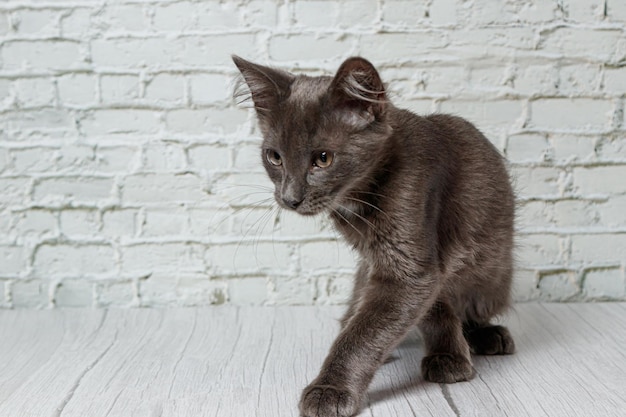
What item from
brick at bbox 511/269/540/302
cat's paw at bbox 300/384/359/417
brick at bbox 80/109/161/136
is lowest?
brick at bbox 511/269/540/302

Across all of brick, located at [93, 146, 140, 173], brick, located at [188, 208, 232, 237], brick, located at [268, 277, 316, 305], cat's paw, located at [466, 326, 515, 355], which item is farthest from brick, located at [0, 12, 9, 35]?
cat's paw, located at [466, 326, 515, 355]

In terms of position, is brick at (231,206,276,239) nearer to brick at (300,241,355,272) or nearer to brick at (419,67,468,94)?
brick at (300,241,355,272)

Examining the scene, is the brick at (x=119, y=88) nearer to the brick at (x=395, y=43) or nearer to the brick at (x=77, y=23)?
the brick at (x=77, y=23)

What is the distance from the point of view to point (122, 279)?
257 centimetres

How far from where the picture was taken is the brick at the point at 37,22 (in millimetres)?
2445

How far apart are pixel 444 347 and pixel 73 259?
4.38 ft

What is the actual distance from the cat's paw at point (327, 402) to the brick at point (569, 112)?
4.20ft

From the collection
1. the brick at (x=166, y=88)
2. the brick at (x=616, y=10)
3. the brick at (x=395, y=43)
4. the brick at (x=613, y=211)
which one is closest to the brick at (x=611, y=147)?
the brick at (x=613, y=211)

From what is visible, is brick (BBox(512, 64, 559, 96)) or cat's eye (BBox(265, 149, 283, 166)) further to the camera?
brick (BBox(512, 64, 559, 96))

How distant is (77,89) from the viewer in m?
2.48

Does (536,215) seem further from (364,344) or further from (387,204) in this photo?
(364,344)

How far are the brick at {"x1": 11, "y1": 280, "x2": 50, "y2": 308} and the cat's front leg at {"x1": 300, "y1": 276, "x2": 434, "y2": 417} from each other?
129 centimetres

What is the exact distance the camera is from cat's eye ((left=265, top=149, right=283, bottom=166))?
68.2 inches

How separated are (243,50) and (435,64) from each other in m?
0.61
